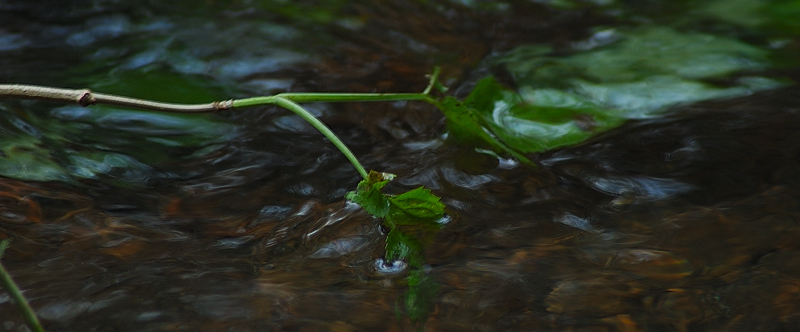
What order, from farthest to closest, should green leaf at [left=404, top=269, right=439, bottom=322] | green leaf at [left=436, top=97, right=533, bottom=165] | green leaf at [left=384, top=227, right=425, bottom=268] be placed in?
green leaf at [left=436, top=97, right=533, bottom=165], green leaf at [left=384, top=227, right=425, bottom=268], green leaf at [left=404, top=269, right=439, bottom=322]

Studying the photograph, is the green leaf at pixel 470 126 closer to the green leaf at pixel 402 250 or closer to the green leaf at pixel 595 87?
the green leaf at pixel 595 87

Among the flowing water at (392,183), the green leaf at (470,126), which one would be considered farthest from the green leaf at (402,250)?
the green leaf at (470,126)

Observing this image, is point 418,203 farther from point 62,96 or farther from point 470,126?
point 62,96

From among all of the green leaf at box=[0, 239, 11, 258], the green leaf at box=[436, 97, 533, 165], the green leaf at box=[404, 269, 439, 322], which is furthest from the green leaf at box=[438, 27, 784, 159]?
the green leaf at box=[0, 239, 11, 258]

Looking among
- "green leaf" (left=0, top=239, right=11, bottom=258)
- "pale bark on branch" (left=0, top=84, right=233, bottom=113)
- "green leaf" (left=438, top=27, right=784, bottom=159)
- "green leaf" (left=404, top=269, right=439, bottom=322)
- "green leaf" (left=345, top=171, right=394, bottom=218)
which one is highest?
"pale bark on branch" (left=0, top=84, right=233, bottom=113)

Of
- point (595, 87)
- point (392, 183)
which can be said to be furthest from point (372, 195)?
point (595, 87)

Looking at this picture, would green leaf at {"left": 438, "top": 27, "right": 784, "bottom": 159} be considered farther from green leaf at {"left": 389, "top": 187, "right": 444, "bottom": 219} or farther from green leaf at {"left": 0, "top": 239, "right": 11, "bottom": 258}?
green leaf at {"left": 0, "top": 239, "right": 11, "bottom": 258}

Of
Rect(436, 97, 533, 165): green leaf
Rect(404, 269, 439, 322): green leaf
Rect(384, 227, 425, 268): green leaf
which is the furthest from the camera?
Rect(436, 97, 533, 165): green leaf

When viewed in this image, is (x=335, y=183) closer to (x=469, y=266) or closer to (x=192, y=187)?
(x=192, y=187)

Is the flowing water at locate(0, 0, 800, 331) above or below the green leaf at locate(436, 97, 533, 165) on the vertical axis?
below
